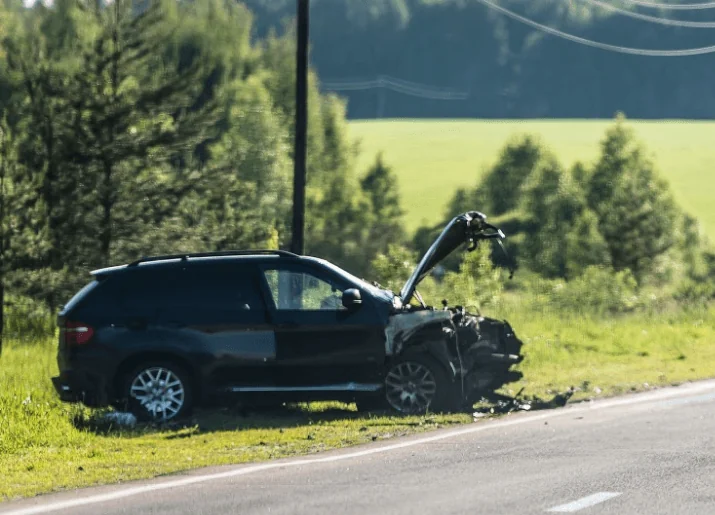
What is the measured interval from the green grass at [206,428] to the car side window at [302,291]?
46.3 inches

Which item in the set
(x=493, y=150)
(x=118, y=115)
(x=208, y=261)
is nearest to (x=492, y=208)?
(x=493, y=150)

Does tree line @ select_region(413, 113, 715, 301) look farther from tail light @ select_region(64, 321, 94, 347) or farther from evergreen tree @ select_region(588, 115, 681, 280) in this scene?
tail light @ select_region(64, 321, 94, 347)

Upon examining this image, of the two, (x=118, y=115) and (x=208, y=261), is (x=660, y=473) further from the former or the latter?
(x=118, y=115)

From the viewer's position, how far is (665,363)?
21.7 metres

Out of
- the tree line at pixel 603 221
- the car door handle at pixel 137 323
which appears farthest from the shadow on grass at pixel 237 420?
the tree line at pixel 603 221

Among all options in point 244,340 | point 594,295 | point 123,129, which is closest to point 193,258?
point 244,340

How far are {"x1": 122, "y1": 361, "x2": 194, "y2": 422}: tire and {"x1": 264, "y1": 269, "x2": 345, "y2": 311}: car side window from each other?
1.28 metres

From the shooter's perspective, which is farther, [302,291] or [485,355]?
[485,355]

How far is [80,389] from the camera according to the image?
14344 mm

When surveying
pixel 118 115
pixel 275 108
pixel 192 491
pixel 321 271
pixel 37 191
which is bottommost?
pixel 192 491

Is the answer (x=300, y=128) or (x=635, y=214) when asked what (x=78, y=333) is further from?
(x=635, y=214)

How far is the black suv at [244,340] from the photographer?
565 inches

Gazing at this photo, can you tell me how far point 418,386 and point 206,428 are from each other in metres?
2.36

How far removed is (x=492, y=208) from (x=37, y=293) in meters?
89.4
